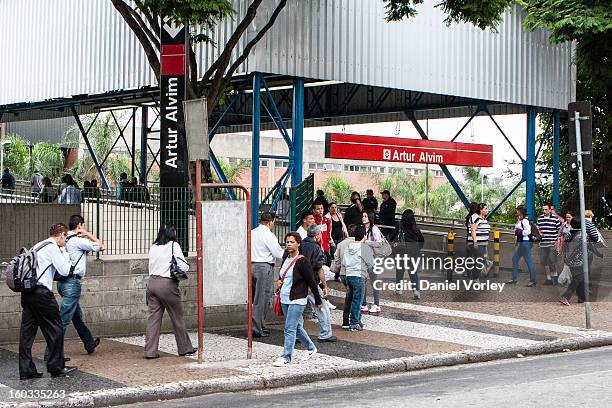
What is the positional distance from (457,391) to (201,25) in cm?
1018

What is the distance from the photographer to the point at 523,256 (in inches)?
858

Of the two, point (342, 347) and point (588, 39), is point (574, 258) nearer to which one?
point (342, 347)

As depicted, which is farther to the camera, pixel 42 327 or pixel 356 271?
pixel 356 271

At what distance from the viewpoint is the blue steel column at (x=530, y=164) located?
27938mm

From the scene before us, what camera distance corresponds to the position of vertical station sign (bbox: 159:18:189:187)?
1734 cm

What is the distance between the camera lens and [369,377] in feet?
38.3

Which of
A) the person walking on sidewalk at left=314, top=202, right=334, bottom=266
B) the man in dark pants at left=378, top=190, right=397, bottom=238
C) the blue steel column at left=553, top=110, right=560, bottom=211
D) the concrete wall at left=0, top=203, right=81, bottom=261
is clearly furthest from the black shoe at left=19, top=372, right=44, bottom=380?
the blue steel column at left=553, top=110, right=560, bottom=211

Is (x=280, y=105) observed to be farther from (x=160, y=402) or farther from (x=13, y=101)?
(x=160, y=402)

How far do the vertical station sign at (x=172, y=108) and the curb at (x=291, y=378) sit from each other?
22.6ft

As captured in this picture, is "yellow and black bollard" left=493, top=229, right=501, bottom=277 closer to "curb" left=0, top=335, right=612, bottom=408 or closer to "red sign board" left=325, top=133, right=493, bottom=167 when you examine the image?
"red sign board" left=325, top=133, right=493, bottom=167

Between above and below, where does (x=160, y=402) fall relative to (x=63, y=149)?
below

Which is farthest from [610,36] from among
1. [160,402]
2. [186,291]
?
[160,402]

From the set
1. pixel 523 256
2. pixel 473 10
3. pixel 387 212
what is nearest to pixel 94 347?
pixel 473 10

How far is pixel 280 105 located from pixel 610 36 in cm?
1231
